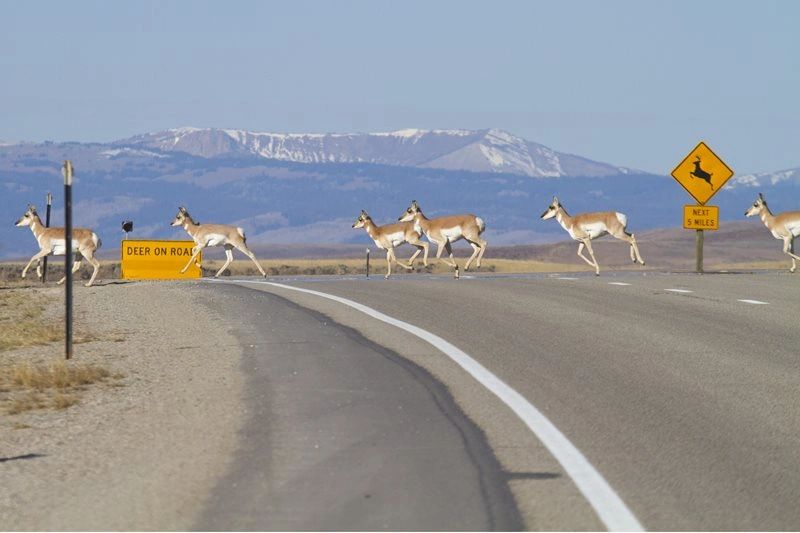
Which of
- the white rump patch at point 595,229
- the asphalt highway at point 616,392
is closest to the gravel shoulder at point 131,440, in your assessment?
the asphalt highway at point 616,392

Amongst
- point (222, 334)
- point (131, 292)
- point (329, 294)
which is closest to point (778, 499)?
point (222, 334)

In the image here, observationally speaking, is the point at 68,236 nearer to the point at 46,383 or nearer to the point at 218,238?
the point at 46,383

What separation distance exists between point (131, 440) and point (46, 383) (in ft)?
11.6

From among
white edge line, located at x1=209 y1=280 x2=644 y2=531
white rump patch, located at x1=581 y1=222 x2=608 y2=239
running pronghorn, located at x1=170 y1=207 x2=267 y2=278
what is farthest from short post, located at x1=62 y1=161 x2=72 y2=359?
running pronghorn, located at x1=170 y1=207 x2=267 y2=278

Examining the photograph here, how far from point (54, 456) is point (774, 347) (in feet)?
29.3

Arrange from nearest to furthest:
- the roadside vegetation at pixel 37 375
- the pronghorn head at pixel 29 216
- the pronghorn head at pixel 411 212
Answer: the roadside vegetation at pixel 37 375 → the pronghorn head at pixel 29 216 → the pronghorn head at pixel 411 212

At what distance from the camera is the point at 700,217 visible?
125 ft

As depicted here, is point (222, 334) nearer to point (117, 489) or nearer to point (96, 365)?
point (96, 365)

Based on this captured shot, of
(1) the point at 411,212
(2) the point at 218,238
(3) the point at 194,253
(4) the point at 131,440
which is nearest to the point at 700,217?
(1) the point at 411,212

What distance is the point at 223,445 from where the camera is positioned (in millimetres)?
10422

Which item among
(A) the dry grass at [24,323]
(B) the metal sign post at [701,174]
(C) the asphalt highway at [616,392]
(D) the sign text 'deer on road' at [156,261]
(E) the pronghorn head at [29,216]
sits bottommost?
(D) the sign text 'deer on road' at [156,261]

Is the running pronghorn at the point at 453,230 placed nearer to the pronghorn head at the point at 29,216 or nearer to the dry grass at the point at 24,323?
the pronghorn head at the point at 29,216

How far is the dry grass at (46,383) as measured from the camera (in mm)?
12892

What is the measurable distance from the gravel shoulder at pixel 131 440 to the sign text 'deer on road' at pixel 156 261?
91.5 feet
